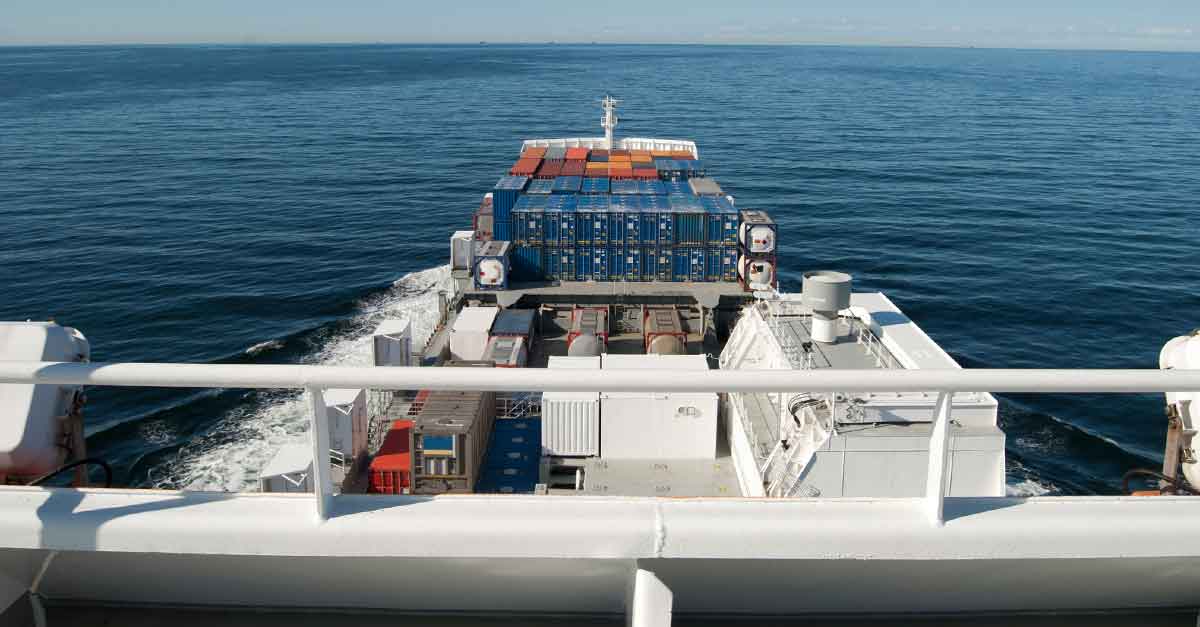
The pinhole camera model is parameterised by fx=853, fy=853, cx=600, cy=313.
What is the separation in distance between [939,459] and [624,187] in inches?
1446

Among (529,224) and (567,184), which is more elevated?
(567,184)

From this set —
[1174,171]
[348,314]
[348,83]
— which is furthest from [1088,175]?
[348,83]

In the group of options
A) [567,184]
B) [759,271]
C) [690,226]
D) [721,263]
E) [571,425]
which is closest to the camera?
[571,425]

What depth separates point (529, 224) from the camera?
3453 cm

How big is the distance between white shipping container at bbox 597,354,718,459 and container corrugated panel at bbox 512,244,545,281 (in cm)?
1580

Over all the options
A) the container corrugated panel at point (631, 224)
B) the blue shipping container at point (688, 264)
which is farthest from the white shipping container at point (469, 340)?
the blue shipping container at point (688, 264)

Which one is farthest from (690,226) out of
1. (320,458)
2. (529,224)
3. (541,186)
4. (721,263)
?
(320,458)

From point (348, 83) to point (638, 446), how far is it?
521ft

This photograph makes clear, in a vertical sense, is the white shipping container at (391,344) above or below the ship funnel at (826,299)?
below

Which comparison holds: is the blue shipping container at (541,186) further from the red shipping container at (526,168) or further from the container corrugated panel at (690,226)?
the container corrugated panel at (690,226)

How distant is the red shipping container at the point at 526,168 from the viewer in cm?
4391

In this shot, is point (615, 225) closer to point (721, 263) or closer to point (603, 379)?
point (721, 263)

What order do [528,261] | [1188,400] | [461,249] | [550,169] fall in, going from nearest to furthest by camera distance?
[1188,400] → [528,261] → [461,249] → [550,169]

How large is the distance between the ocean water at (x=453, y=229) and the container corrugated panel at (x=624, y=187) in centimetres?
1153
